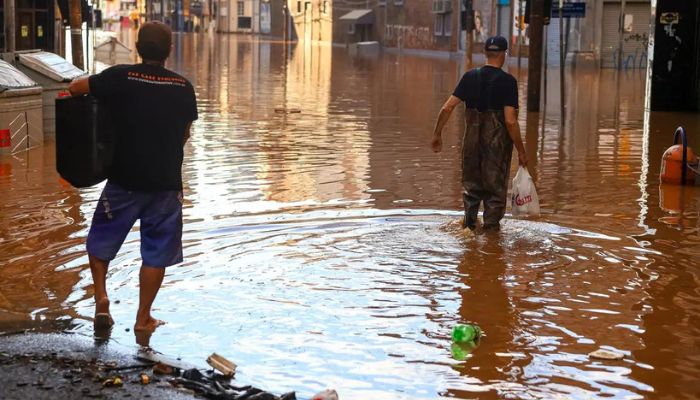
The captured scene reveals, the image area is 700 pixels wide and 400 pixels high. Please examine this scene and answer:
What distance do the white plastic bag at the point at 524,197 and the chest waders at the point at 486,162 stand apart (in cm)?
25

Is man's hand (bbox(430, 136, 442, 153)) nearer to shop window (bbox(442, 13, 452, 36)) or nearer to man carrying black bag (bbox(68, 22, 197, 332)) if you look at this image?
man carrying black bag (bbox(68, 22, 197, 332))

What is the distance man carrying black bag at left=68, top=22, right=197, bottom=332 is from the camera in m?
6.52

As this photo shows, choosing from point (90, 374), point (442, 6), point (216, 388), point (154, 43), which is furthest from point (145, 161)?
point (442, 6)

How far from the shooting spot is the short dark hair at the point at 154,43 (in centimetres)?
659

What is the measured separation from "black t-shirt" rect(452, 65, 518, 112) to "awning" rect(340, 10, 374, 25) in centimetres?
7351

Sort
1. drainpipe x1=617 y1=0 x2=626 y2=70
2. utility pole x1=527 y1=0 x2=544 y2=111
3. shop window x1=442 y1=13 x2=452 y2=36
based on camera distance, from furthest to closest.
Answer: shop window x1=442 y1=13 x2=452 y2=36
drainpipe x1=617 y1=0 x2=626 y2=70
utility pole x1=527 y1=0 x2=544 y2=111

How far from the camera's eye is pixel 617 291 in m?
7.94

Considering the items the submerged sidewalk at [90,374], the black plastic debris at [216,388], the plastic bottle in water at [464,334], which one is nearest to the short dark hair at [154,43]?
the submerged sidewalk at [90,374]

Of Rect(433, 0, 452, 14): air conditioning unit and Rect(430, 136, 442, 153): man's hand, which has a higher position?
Rect(433, 0, 452, 14): air conditioning unit

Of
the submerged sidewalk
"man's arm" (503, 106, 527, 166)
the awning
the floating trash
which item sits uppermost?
the awning

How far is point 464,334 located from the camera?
6.59 metres

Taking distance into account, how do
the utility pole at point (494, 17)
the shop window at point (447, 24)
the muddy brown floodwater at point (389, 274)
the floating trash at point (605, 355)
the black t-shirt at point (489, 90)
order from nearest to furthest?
the muddy brown floodwater at point (389, 274) < the floating trash at point (605, 355) < the black t-shirt at point (489, 90) < the utility pole at point (494, 17) < the shop window at point (447, 24)

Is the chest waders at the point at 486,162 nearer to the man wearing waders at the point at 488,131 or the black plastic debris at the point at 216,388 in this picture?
the man wearing waders at the point at 488,131

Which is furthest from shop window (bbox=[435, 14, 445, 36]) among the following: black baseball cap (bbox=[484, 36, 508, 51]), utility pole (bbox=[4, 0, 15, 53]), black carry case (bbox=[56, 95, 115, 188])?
black carry case (bbox=[56, 95, 115, 188])
